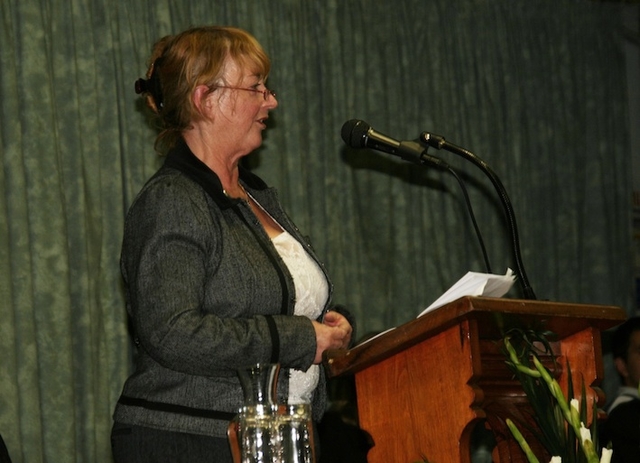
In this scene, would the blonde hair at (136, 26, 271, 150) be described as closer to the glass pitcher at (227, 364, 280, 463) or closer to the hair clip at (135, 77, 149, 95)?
the hair clip at (135, 77, 149, 95)

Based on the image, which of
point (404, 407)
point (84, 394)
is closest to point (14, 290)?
point (84, 394)

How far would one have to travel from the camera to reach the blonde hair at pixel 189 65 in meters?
2.43

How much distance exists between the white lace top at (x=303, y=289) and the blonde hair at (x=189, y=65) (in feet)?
1.29

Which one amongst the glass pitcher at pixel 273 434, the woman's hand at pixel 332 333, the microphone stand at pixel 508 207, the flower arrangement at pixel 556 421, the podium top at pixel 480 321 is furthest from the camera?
the microphone stand at pixel 508 207

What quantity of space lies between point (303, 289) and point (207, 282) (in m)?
0.25

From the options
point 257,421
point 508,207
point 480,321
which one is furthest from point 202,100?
point 257,421

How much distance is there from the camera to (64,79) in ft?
12.1

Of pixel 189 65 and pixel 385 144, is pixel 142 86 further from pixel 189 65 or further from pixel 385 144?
pixel 385 144

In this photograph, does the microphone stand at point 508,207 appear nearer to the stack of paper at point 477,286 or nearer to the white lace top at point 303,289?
the stack of paper at point 477,286

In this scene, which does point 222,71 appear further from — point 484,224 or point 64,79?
point 484,224

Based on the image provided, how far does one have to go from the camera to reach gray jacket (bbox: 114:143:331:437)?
207 centimetres

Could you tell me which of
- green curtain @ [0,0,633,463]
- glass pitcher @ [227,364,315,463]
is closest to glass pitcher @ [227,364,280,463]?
glass pitcher @ [227,364,315,463]

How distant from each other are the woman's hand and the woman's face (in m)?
0.47

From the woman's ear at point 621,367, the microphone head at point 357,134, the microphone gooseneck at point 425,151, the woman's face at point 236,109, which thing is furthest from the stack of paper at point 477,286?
the woman's ear at point 621,367
